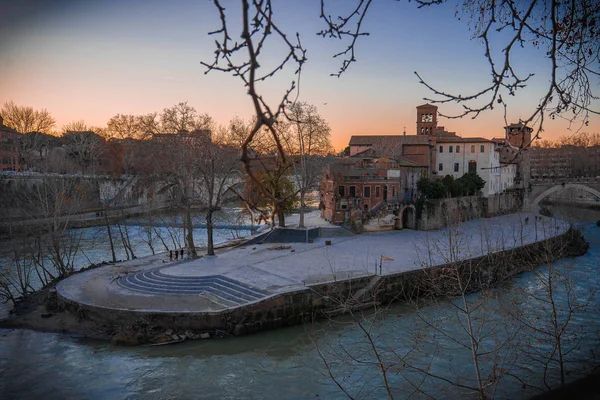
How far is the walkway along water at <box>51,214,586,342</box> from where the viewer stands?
12484mm

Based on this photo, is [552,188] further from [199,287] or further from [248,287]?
[199,287]

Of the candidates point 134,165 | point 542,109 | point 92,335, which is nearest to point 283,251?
point 92,335

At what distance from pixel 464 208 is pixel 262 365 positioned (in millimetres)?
24829

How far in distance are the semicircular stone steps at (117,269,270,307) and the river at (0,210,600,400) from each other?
146cm

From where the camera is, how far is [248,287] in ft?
47.1

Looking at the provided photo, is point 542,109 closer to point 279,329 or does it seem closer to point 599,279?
point 279,329

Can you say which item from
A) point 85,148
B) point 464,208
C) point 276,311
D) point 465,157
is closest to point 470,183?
point 464,208

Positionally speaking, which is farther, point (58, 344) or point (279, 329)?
point (279, 329)

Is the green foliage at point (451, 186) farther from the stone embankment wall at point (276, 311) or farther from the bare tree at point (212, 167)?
the bare tree at point (212, 167)

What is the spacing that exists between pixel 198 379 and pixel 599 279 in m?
16.4

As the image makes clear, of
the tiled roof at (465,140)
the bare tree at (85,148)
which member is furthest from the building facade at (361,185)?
the bare tree at (85,148)

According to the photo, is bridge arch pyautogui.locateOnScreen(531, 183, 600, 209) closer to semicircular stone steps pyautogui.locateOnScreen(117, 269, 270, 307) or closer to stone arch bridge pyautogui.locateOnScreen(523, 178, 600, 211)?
stone arch bridge pyautogui.locateOnScreen(523, 178, 600, 211)

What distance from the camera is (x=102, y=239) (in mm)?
26172

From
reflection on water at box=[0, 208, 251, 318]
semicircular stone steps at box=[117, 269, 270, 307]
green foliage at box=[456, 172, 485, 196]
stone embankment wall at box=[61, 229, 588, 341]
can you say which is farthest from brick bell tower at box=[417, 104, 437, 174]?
semicircular stone steps at box=[117, 269, 270, 307]
